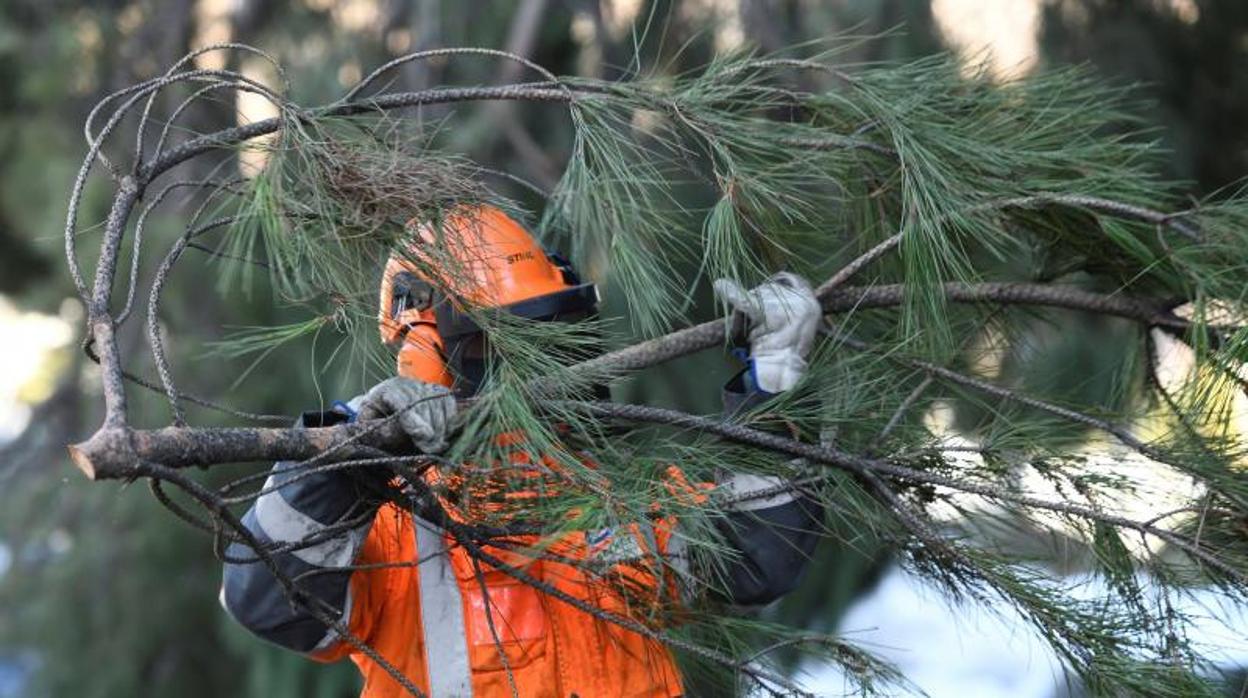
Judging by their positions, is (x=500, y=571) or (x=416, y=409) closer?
(x=416, y=409)

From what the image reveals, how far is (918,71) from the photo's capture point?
2348 mm

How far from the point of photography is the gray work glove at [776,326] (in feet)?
7.36

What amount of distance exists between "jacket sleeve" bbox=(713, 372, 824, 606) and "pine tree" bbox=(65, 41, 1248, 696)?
0.04m

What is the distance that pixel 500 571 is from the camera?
2.14 meters

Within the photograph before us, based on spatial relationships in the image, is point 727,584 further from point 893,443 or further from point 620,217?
point 620,217

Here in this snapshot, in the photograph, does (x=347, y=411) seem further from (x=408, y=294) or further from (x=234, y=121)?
(x=234, y=121)

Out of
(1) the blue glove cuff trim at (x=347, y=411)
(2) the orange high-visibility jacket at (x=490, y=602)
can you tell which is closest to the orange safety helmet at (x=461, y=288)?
(1) the blue glove cuff trim at (x=347, y=411)

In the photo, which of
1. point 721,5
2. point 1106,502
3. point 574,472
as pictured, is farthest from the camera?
point 721,5

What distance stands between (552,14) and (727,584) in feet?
8.45

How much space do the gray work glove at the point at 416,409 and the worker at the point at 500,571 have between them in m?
0.14

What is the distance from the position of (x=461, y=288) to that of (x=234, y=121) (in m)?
2.81

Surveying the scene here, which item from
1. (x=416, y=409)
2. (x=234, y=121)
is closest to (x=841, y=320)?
(x=416, y=409)

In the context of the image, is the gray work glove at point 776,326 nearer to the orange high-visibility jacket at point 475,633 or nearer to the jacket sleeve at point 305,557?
the orange high-visibility jacket at point 475,633

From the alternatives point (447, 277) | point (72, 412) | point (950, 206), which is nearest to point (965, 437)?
point (950, 206)
